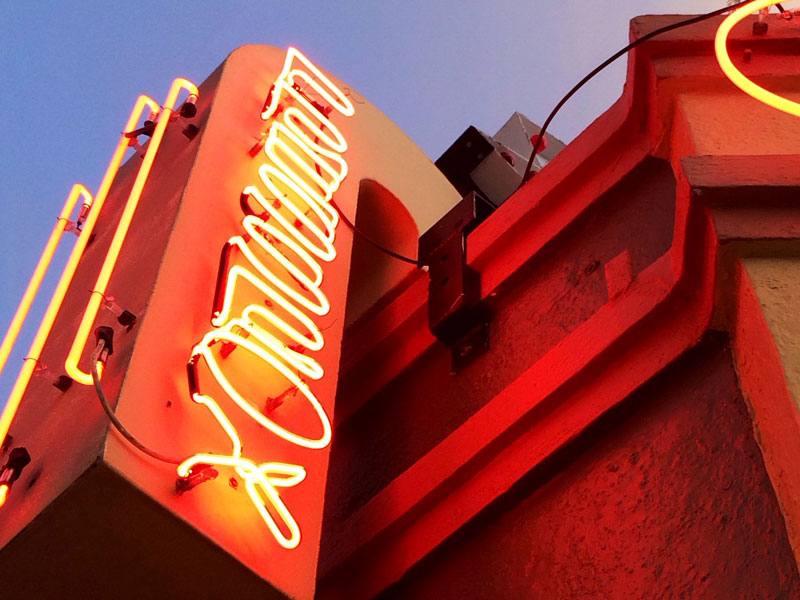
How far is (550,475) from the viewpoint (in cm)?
273

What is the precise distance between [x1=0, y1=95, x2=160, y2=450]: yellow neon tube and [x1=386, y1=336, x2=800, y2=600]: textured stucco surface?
1360 millimetres

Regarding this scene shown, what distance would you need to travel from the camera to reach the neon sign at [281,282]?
104 inches

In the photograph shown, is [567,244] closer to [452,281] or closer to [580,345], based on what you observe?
[452,281]

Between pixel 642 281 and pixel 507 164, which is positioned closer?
pixel 642 281

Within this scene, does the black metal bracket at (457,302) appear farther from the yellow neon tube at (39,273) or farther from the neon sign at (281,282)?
the yellow neon tube at (39,273)

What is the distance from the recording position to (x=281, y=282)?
3238 mm

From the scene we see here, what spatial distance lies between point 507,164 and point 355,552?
3435 mm

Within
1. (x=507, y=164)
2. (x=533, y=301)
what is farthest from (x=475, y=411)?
(x=507, y=164)

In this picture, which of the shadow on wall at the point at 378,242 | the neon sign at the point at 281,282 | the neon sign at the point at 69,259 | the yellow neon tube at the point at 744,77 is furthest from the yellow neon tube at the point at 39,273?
the yellow neon tube at the point at 744,77

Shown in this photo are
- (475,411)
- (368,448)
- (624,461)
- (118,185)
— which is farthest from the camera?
(118,185)

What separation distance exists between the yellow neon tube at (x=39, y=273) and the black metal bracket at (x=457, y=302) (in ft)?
4.97

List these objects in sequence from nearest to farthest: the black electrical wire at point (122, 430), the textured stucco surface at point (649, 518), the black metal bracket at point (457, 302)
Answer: the textured stucco surface at point (649, 518)
the black electrical wire at point (122, 430)
the black metal bracket at point (457, 302)

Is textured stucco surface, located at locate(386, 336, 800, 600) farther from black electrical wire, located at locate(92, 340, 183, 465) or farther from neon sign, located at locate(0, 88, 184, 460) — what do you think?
neon sign, located at locate(0, 88, 184, 460)

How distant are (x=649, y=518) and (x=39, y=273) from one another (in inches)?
93.5
